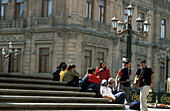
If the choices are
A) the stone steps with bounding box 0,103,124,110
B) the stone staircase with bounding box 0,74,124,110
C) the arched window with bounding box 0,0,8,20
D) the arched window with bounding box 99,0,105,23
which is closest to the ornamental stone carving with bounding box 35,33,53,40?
the arched window with bounding box 0,0,8,20

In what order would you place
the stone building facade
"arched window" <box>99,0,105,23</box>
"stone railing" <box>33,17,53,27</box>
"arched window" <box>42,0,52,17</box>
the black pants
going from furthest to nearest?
"arched window" <box>99,0,105,23</box>, "arched window" <box>42,0,52,17</box>, "stone railing" <box>33,17,53,27</box>, the stone building facade, the black pants

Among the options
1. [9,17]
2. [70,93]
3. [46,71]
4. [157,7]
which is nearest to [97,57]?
[46,71]

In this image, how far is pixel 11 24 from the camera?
3369 centimetres

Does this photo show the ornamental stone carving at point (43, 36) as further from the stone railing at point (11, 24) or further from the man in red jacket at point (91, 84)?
the man in red jacket at point (91, 84)

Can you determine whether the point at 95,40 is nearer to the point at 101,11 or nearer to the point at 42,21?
the point at 101,11

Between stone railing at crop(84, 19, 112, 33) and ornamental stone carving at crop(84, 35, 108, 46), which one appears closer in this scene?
ornamental stone carving at crop(84, 35, 108, 46)

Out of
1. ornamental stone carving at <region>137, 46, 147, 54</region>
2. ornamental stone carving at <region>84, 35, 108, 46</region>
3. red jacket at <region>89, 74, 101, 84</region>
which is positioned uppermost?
ornamental stone carving at <region>84, 35, 108, 46</region>

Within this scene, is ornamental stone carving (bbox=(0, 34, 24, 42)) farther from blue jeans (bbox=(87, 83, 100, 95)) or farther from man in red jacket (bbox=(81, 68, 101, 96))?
blue jeans (bbox=(87, 83, 100, 95))

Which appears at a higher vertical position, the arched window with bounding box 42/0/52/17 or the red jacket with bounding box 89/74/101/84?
the arched window with bounding box 42/0/52/17

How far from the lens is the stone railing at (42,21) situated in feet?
105

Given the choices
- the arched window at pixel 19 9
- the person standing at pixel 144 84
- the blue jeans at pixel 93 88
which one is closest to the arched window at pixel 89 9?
the arched window at pixel 19 9

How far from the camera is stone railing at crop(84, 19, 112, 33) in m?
32.7

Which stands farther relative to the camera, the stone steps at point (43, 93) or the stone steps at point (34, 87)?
the stone steps at point (34, 87)

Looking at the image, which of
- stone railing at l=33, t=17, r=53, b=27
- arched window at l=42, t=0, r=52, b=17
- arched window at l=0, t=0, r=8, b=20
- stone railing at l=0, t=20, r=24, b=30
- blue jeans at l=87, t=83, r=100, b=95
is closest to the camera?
blue jeans at l=87, t=83, r=100, b=95
